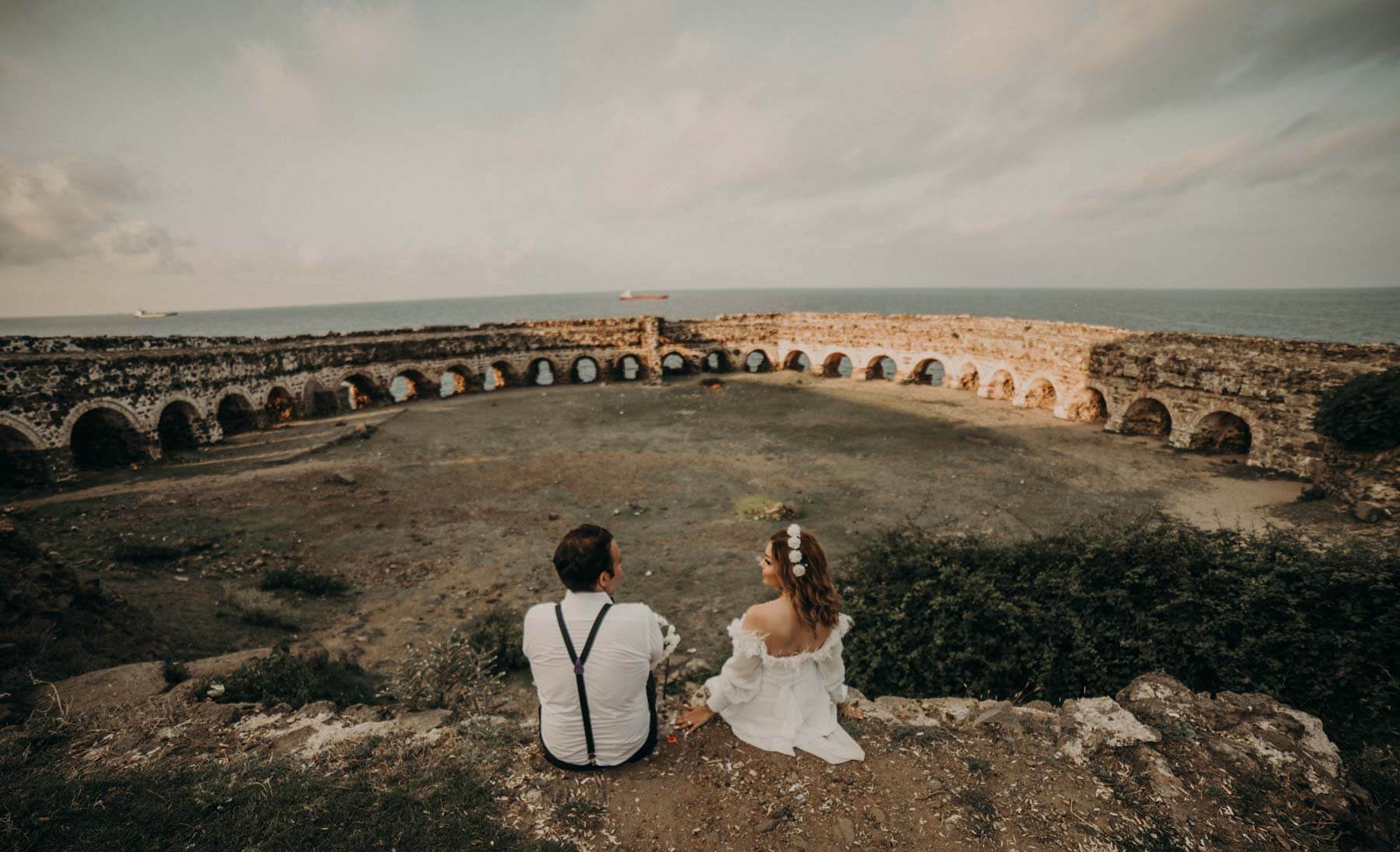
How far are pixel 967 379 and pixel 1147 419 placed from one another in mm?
9493

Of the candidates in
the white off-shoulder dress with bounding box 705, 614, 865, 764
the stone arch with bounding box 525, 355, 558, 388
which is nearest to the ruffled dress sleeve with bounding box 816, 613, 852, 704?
the white off-shoulder dress with bounding box 705, 614, 865, 764

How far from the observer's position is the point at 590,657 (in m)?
3.48

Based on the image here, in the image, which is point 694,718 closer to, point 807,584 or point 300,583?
point 807,584

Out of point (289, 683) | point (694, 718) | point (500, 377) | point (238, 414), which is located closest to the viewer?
point (694, 718)

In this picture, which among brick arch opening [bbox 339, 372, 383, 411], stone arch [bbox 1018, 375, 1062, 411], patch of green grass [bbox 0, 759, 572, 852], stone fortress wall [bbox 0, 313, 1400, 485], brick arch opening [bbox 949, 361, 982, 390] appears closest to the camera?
patch of green grass [bbox 0, 759, 572, 852]

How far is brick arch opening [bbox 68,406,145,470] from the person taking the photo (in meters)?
16.8

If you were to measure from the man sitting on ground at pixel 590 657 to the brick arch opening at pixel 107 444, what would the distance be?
21.2m

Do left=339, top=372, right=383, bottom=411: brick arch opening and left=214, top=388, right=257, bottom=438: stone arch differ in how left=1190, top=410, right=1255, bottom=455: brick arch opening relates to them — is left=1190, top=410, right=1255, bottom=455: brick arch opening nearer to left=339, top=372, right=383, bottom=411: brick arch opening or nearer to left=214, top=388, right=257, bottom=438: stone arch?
left=339, top=372, right=383, bottom=411: brick arch opening

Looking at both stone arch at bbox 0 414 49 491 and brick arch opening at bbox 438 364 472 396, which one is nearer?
stone arch at bbox 0 414 49 491

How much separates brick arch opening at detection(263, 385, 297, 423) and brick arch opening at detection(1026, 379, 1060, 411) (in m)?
31.5

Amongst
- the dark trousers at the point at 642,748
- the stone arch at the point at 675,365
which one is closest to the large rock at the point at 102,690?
the dark trousers at the point at 642,748

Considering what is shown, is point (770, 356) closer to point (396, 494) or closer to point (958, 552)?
point (396, 494)

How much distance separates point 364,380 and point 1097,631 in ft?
95.3

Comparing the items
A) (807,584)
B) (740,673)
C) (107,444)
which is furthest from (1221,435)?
(107,444)
